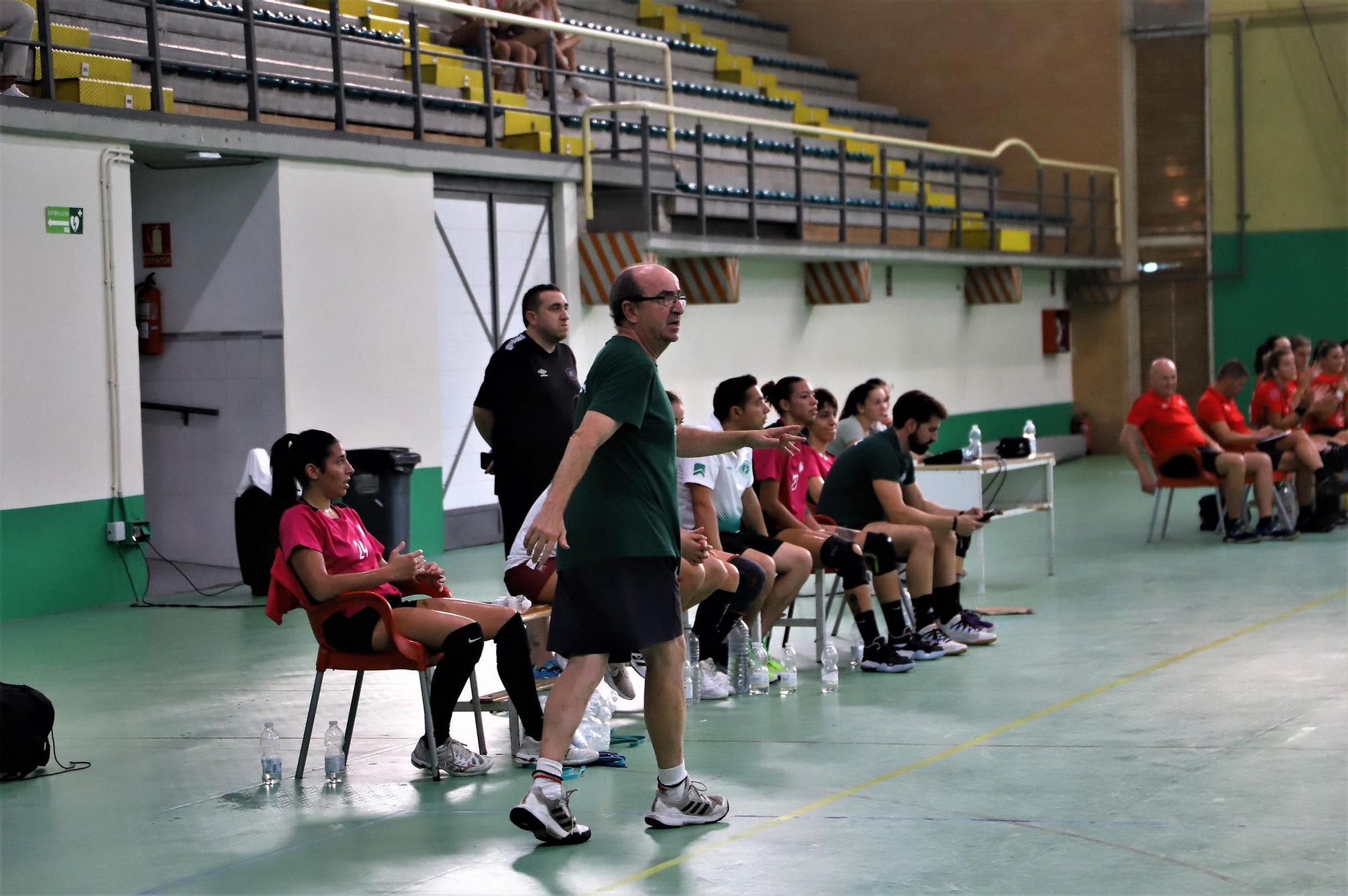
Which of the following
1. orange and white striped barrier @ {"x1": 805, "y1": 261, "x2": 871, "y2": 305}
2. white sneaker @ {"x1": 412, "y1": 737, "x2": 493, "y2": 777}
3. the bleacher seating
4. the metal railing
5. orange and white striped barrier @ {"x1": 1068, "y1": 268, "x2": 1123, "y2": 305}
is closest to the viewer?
white sneaker @ {"x1": 412, "y1": 737, "x2": 493, "y2": 777}

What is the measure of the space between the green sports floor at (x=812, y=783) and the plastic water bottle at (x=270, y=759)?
0.09 meters

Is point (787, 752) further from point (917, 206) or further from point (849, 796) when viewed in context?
point (917, 206)

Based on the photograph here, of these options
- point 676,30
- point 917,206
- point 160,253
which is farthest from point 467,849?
point 676,30

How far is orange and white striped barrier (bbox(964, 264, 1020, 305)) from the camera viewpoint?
19.7 meters

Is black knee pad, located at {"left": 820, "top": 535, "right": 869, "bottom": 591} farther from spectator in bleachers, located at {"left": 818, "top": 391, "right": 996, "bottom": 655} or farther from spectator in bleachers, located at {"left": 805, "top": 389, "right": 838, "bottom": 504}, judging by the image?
spectator in bleachers, located at {"left": 805, "top": 389, "right": 838, "bottom": 504}

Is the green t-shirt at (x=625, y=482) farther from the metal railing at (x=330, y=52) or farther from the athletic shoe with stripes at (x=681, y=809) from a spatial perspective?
the metal railing at (x=330, y=52)

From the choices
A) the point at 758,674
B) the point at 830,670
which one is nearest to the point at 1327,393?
the point at 830,670

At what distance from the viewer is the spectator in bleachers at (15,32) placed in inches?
383

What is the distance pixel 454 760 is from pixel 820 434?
123 inches

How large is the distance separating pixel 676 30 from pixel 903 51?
147 inches

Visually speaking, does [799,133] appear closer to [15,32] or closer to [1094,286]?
[1094,286]

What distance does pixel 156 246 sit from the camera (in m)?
11.7

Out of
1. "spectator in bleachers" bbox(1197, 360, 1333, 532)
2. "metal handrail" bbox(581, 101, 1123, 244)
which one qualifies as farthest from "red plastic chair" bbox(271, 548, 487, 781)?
"spectator in bleachers" bbox(1197, 360, 1333, 532)

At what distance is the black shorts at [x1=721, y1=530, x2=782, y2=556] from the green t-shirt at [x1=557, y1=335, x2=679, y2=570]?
8.22ft
